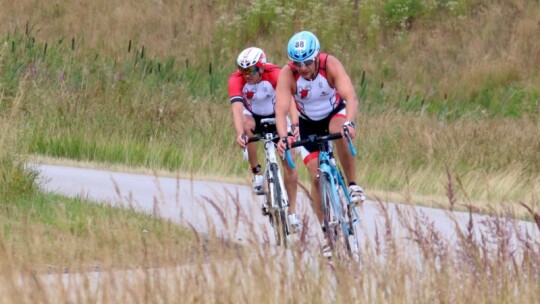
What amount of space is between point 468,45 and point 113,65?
11.4 m

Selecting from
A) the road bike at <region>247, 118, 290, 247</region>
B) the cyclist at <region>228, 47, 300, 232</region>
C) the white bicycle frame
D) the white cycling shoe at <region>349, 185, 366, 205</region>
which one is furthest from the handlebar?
the cyclist at <region>228, 47, 300, 232</region>

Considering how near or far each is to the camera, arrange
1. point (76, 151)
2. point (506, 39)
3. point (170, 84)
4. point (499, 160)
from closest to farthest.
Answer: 1. point (499, 160)
2. point (76, 151)
3. point (170, 84)
4. point (506, 39)

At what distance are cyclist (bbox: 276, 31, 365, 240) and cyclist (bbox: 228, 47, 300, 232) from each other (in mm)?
725

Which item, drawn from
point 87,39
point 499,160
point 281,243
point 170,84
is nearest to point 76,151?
point 170,84

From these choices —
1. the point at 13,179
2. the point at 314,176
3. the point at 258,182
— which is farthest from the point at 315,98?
the point at 13,179

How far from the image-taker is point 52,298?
6.51 metres

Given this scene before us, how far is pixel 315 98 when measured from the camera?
10945 mm

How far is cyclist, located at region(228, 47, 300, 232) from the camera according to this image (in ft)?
39.2

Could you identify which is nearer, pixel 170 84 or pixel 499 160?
pixel 499 160

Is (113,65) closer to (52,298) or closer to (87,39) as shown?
(87,39)

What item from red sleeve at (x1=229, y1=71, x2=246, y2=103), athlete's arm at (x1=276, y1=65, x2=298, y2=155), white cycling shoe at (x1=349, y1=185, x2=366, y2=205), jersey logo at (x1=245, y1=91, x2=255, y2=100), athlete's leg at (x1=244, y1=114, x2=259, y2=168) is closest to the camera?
white cycling shoe at (x1=349, y1=185, x2=366, y2=205)

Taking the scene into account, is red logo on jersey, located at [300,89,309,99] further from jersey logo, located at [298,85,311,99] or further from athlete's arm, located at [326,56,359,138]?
athlete's arm, located at [326,56,359,138]

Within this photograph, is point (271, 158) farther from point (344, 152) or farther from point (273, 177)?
point (344, 152)

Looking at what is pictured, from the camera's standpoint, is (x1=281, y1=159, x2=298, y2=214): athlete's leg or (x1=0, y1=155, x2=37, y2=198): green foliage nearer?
(x1=281, y1=159, x2=298, y2=214): athlete's leg
